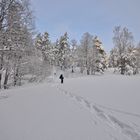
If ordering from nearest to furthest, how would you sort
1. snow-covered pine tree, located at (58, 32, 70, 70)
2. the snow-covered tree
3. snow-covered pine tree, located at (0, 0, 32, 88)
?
snow-covered pine tree, located at (0, 0, 32, 88) < the snow-covered tree < snow-covered pine tree, located at (58, 32, 70, 70)

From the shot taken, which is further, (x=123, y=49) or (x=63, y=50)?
Answer: (x=63, y=50)

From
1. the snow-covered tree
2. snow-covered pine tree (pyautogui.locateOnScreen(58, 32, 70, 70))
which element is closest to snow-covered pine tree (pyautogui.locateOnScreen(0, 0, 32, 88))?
the snow-covered tree

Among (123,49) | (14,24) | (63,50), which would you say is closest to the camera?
(14,24)

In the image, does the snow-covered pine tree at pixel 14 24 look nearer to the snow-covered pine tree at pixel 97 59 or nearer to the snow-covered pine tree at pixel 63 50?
the snow-covered pine tree at pixel 97 59

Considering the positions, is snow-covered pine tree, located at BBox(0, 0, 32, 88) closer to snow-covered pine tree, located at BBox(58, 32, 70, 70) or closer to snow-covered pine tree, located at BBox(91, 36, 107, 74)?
snow-covered pine tree, located at BBox(91, 36, 107, 74)

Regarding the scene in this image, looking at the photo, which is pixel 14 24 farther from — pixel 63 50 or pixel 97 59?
pixel 63 50

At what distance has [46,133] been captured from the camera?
6.88 metres

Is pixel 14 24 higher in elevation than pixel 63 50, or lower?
lower

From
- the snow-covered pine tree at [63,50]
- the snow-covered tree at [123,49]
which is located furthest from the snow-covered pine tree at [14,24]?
the snow-covered pine tree at [63,50]

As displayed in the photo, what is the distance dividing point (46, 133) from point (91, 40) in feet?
206

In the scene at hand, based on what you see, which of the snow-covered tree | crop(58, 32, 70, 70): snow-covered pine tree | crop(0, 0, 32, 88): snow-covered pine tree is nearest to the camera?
crop(0, 0, 32, 88): snow-covered pine tree

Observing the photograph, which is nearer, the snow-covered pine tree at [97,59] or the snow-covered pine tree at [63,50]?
the snow-covered pine tree at [97,59]

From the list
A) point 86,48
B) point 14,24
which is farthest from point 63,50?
point 14,24

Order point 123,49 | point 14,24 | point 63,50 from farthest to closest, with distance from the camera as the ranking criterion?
point 63,50 → point 123,49 → point 14,24
